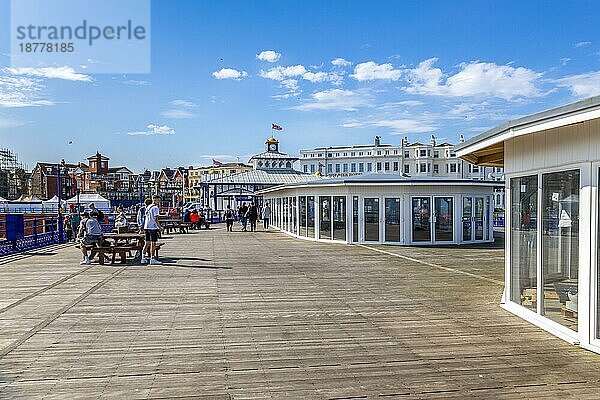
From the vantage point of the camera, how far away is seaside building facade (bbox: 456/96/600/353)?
230 inches

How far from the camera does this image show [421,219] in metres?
19.6

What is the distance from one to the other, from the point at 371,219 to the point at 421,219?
1.73m

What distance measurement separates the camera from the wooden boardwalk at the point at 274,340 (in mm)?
4727

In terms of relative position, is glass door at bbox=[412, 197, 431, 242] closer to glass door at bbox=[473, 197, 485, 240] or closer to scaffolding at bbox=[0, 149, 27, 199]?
glass door at bbox=[473, 197, 485, 240]

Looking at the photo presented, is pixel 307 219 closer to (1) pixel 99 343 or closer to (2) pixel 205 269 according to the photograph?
(2) pixel 205 269

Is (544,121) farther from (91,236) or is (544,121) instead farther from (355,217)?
(355,217)

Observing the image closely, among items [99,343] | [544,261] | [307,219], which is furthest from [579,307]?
[307,219]

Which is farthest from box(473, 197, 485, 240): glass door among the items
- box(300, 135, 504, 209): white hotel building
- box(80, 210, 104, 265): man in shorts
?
box(300, 135, 504, 209): white hotel building

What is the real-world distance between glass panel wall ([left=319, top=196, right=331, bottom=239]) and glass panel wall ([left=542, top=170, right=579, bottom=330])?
1437 centimetres

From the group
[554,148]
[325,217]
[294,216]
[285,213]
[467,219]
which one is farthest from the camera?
[285,213]

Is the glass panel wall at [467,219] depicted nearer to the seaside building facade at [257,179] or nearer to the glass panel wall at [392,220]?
the glass panel wall at [392,220]

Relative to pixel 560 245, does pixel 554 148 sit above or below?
above

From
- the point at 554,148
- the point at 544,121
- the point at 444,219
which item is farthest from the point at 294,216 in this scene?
the point at 544,121

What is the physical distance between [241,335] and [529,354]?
3103 millimetres
